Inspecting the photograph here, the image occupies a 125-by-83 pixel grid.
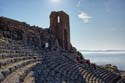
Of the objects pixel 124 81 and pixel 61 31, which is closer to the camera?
pixel 124 81

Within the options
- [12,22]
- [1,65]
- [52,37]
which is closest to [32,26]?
[52,37]

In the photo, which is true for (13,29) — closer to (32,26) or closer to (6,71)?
(32,26)

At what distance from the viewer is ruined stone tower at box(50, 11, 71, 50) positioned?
97.0 feet

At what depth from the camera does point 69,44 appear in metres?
31.5

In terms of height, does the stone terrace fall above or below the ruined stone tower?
below

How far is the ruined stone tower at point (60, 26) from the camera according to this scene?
29555 mm

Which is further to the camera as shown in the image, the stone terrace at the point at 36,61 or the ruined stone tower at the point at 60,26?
the ruined stone tower at the point at 60,26

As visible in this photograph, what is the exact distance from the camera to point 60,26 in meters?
29.6

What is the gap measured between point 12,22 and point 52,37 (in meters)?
8.18

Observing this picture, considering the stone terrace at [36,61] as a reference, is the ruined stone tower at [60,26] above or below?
above

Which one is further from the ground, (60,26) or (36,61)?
(60,26)

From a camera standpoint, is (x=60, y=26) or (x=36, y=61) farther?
(x=60, y=26)

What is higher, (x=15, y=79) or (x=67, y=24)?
(x=67, y=24)

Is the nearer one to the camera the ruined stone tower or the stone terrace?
the stone terrace
